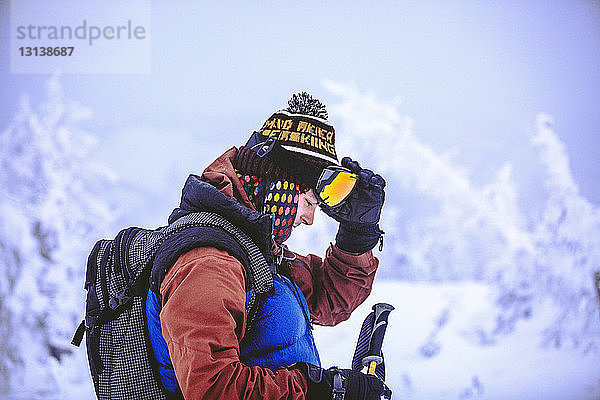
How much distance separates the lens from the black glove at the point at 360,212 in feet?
3.99

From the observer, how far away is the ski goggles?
1072 mm

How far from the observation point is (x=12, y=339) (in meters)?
2.08

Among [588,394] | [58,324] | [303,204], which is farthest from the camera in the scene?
[588,394]

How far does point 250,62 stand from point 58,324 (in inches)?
46.9

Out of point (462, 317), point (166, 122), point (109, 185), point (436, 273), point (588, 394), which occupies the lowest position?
point (588, 394)

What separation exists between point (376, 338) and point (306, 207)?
0.27 meters

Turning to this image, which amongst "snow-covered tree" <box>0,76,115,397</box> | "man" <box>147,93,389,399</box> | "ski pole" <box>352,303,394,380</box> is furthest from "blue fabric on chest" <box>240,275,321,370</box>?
"snow-covered tree" <box>0,76,115,397</box>

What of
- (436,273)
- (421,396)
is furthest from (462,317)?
(421,396)

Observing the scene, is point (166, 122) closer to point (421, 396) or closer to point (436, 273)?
point (436, 273)

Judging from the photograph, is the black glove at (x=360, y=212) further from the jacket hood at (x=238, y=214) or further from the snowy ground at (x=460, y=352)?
the snowy ground at (x=460, y=352)

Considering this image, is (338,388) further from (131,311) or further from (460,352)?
(460,352)

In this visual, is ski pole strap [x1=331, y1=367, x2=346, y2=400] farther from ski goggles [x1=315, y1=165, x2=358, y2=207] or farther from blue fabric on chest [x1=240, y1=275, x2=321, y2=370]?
ski goggles [x1=315, y1=165, x2=358, y2=207]

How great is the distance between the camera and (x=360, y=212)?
1239 mm

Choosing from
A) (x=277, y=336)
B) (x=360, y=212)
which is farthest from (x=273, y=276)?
(x=360, y=212)
